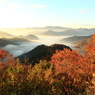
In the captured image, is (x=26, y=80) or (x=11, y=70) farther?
(x=26, y=80)

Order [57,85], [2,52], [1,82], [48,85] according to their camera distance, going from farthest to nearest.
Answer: [2,52]
[57,85]
[48,85]
[1,82]

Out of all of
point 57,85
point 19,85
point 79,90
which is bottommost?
point 79,90

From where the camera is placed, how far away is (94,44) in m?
27.6

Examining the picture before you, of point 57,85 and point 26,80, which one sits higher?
point 26,80

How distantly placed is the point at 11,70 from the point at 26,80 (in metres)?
1.74

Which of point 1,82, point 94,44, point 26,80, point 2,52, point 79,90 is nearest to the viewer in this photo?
point 1,82

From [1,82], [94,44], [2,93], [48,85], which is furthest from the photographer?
[94,44]

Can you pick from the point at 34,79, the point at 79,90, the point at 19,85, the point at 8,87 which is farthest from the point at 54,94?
the point at 79,90

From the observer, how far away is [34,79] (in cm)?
1118

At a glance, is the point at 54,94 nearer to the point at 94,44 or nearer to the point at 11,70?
the point at 11,70

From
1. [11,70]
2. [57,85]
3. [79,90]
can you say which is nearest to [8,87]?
[11,70]

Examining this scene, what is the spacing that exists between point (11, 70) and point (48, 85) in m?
4.00

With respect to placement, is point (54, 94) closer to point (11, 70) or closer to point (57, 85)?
point (57, 85)

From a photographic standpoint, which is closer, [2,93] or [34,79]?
[2,93]
